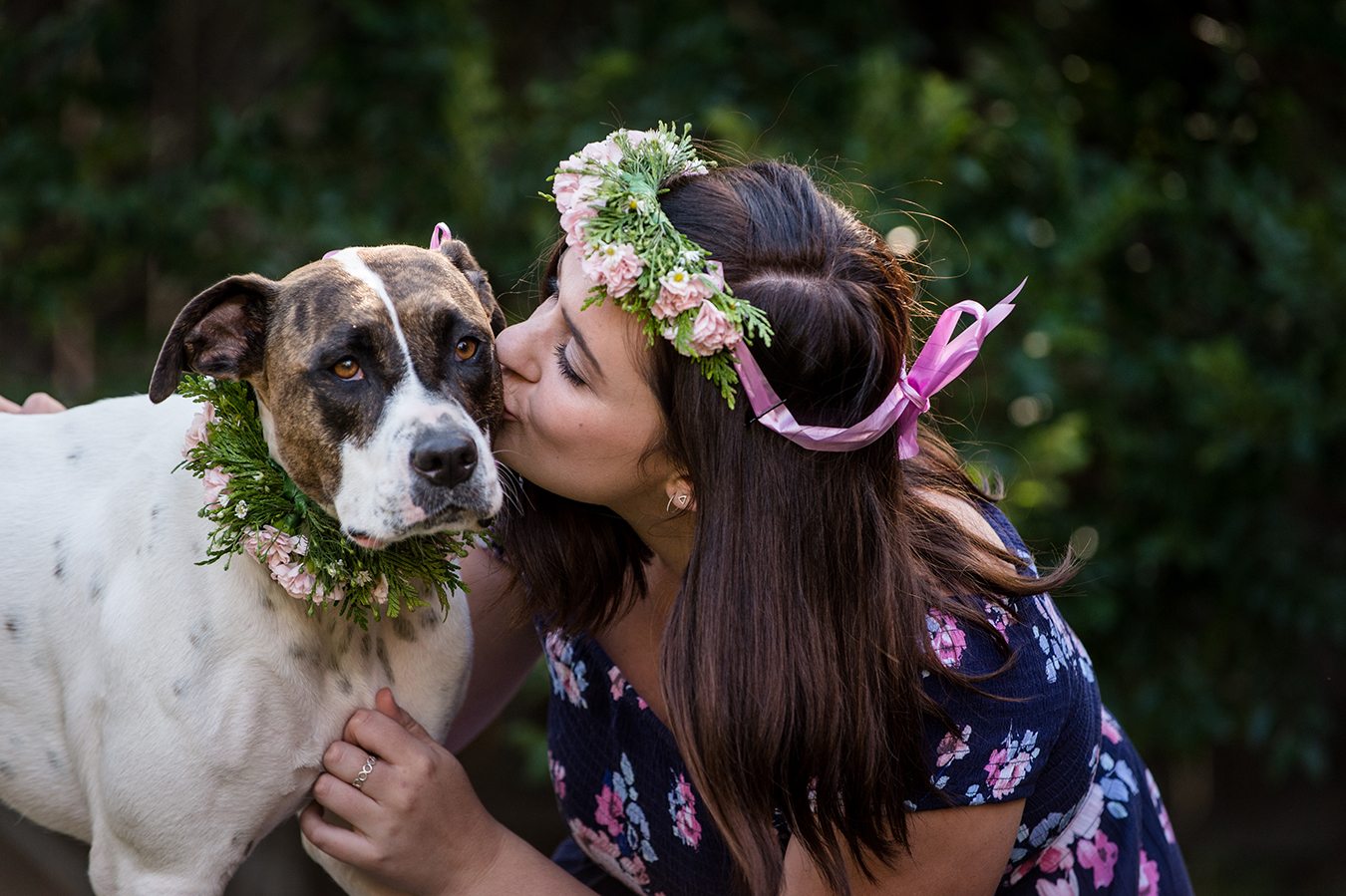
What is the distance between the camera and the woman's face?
6.66 feet

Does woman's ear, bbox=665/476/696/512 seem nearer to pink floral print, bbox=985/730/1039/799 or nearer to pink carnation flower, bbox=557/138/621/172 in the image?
pink carnation flower, bbox=557/138/621/172

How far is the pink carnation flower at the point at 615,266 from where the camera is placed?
6.35ft

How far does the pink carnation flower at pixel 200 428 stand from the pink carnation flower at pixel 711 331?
2.82ft

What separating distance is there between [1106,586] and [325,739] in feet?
9.75

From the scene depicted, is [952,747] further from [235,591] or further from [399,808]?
[235,591]

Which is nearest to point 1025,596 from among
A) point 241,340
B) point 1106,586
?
point 241,340

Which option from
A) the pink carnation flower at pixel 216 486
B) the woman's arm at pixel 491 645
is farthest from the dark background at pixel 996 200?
the pink carnation flower at pixel 216 486

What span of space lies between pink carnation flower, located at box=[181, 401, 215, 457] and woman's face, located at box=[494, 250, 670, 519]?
0.50 metres

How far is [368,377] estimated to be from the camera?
204 centimetres

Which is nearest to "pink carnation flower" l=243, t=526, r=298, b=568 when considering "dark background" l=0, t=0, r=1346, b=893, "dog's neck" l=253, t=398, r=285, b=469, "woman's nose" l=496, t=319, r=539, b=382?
"dog's neck" l=253, t=398, r=285, b=469

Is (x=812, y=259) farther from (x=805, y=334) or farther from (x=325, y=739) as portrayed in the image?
(x=325, y=739)

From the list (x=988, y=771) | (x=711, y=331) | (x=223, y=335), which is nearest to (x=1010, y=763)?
(x=988, y=771)

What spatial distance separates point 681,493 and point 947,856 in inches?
30.1

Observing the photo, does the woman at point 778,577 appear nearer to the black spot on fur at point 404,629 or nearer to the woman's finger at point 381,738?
the woman's finger at point 381,738
